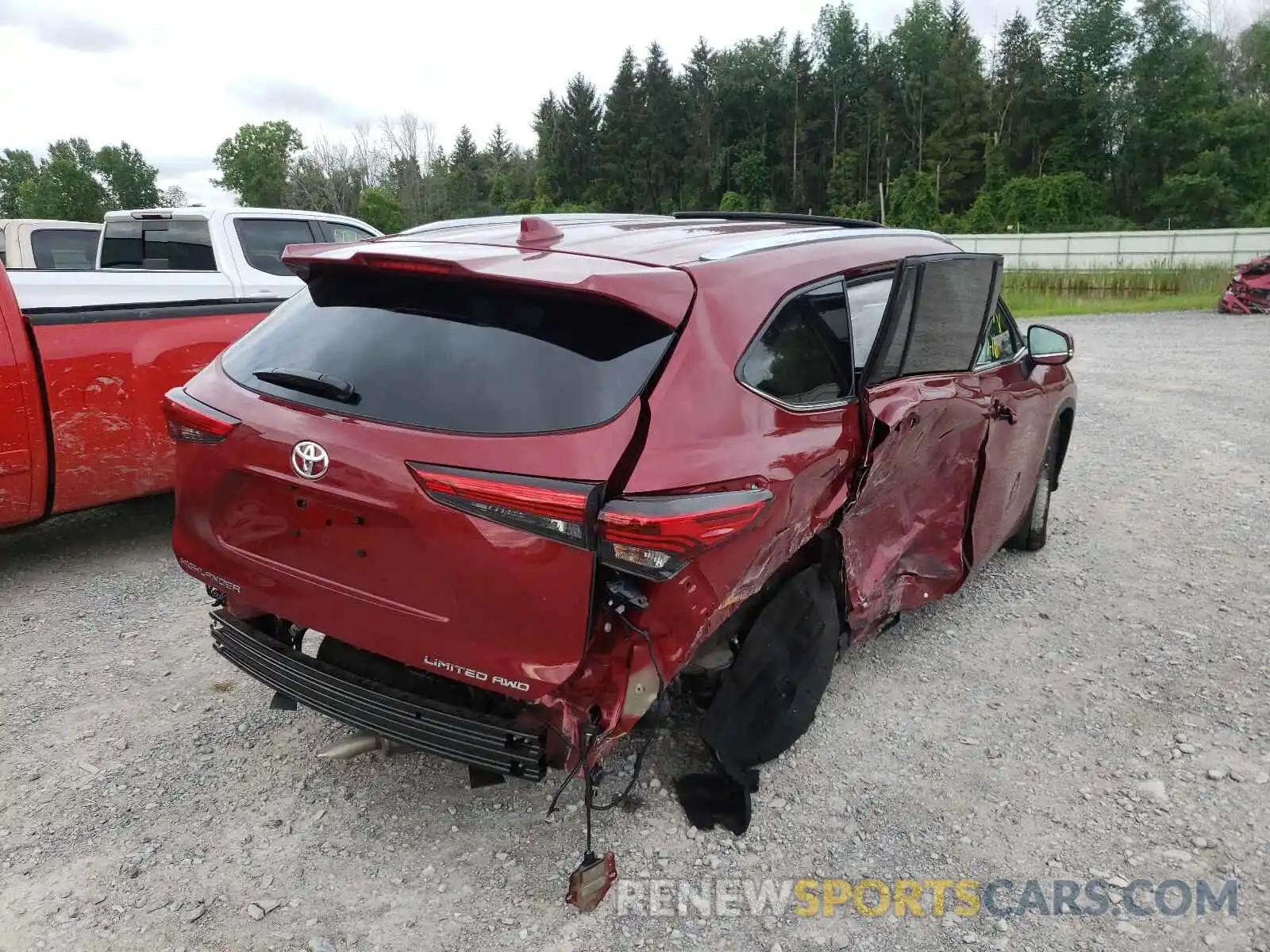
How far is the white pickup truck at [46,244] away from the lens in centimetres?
1088

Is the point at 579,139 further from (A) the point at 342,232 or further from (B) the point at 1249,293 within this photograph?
(A) the point at 342,232

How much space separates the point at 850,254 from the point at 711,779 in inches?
73.6

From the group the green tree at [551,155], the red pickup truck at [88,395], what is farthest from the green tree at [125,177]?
the red pickup truck at [88,395]

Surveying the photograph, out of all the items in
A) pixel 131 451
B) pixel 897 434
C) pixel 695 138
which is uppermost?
pixel 695 138

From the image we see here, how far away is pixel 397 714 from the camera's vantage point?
2.42 metres

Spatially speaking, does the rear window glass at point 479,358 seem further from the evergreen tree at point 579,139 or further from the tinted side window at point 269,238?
the evergreen tree at point 579,139

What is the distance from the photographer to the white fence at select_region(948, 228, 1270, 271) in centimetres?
3872

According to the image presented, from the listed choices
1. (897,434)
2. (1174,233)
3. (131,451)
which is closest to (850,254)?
(897,434)

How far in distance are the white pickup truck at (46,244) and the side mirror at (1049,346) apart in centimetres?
1064

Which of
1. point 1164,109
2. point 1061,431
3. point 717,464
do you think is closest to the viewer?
point 717,464

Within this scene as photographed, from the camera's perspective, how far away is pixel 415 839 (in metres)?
2.71

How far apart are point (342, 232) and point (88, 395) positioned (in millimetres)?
4492

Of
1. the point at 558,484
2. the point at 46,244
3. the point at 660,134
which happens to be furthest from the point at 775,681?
the point at 660,134

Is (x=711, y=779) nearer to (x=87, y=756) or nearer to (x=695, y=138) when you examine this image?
(x=87, y=756)
